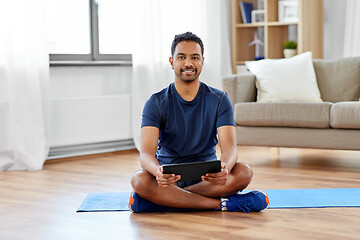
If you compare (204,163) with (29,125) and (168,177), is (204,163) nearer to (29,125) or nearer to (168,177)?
(168,177)

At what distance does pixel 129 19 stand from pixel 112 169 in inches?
55.9

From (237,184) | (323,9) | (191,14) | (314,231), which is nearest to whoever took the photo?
(314,231)

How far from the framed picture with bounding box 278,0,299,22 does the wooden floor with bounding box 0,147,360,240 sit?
67.1 inches

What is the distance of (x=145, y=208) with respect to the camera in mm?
2564

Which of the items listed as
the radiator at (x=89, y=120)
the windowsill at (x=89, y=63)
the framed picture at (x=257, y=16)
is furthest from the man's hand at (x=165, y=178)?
the framed picture at (x=257, y=16)

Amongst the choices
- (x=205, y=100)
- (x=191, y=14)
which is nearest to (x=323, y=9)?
(x=191, y=14)

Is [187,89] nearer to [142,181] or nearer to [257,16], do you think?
[142,181]

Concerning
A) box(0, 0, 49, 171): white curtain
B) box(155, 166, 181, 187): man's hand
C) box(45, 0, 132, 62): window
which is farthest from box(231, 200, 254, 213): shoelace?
box(45, 0, 132, 62): window

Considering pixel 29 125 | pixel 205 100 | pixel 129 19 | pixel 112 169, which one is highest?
→ pixel 129 19

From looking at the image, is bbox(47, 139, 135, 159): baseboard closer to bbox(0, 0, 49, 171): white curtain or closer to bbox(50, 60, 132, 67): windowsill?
bbox(0, 0, 49, 171): white curtain

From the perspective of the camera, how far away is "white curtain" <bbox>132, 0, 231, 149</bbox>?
472cm

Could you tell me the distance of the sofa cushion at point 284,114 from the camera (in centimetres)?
367

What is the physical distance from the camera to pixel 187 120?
8.33 feet

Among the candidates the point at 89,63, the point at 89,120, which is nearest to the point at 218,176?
the point at 89,120
